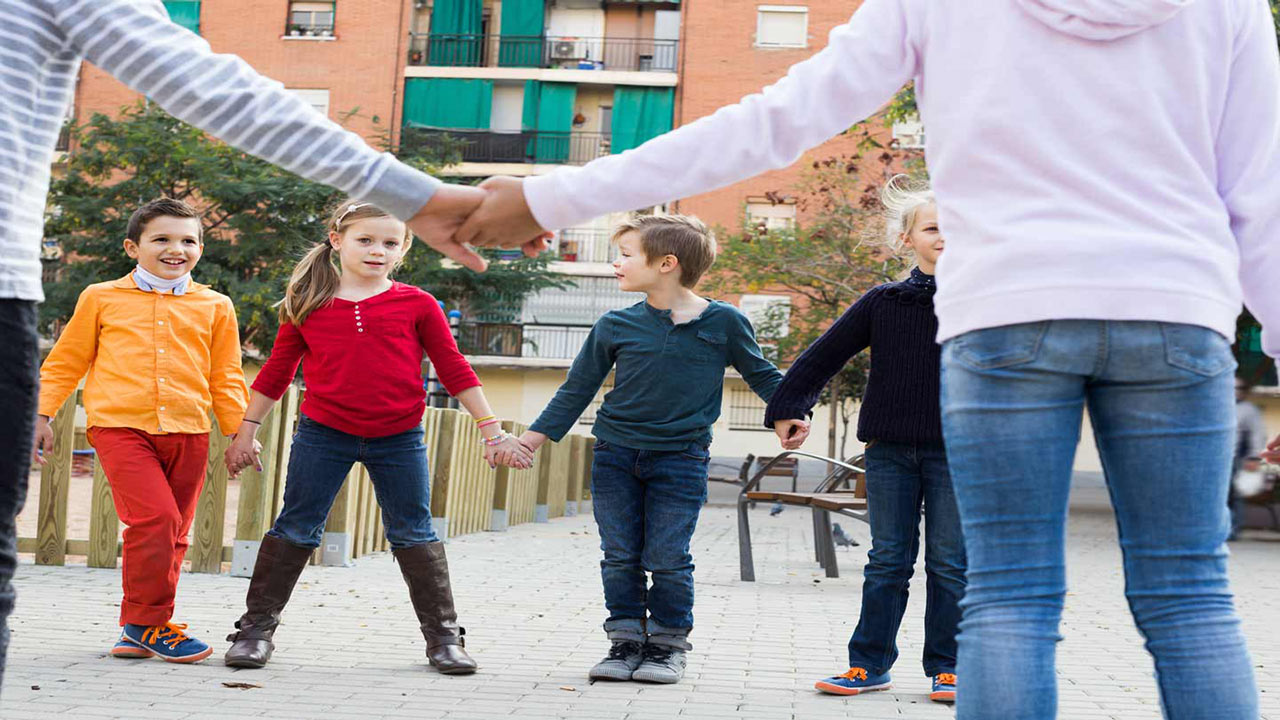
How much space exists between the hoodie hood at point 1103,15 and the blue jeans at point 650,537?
9.59 ft

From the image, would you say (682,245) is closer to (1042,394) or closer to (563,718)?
(563,718)

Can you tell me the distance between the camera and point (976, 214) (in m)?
2.29

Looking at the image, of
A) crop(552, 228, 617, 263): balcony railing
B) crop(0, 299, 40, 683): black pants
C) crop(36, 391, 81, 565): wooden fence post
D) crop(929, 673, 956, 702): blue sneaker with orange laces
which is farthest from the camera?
crop(552, 228, 617, 263): balcony railing

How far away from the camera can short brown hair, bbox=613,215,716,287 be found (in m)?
5.18

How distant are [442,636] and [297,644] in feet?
2.51

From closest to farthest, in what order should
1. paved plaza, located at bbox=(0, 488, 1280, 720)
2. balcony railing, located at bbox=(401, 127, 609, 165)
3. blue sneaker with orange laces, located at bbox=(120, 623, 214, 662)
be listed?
paved plaza, located at bbox=(0, 488, 1280, 720), blue sneaker with orange laces, located at bbox=(120, 623, 214, 662), balcony railing, located at bbox=(401, 127, 609, 165)

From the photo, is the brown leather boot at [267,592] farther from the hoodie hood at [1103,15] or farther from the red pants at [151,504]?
the hoodie hood at [1103,15]

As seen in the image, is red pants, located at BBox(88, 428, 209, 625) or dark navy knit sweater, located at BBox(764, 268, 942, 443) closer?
dark navy knit sweater, located at BBox(764, 268, 942, 443)

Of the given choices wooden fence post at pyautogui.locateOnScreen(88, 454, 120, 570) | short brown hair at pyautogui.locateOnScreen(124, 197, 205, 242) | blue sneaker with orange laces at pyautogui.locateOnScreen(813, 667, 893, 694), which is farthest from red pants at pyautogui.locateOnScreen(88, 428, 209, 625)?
wooden fence post at pyautogui.locateOnScreen(88, 454, 120, 570)

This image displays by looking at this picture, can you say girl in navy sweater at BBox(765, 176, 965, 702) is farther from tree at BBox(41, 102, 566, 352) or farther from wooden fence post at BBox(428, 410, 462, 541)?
tree at BBox(41, 102, 566, 352)

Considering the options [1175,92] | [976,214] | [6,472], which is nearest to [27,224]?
[6,472]

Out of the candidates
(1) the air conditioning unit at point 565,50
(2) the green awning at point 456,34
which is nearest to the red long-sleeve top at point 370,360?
(2) the green awning at point 456,34

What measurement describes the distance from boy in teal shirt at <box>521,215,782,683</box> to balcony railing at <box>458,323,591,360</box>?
117ft

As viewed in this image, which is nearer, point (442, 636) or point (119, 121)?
point (442, 636)
